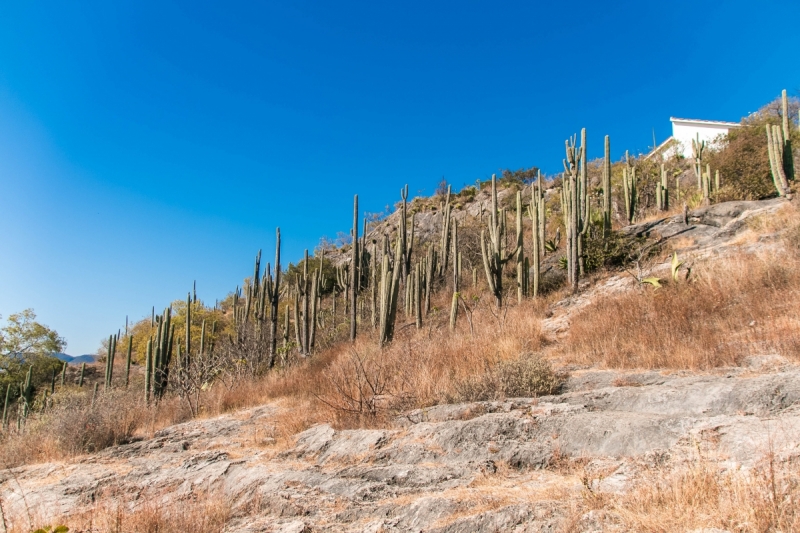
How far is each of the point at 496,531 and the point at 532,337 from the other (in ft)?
18.3

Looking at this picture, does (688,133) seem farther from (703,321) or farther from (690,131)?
(703,321)

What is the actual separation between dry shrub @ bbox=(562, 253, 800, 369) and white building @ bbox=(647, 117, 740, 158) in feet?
78.2

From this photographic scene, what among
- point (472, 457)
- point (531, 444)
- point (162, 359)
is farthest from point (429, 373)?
point (162, 359)

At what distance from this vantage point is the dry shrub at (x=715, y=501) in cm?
205

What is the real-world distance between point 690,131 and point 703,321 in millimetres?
29832

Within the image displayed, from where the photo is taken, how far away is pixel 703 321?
21.0 ft

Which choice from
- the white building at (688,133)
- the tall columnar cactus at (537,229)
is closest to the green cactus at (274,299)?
the tall columnar cactus at (537,229)

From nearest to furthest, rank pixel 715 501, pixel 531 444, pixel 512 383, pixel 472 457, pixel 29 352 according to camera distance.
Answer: pixel 715 501 < pixel 531 444 < pixel 472 457 < pixel 512 383 < pixel 29 352

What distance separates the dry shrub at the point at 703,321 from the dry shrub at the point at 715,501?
126 inches

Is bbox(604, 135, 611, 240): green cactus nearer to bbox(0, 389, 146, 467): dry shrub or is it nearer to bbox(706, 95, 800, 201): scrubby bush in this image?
bbox(706, 95, 800, 201): scrubby bush

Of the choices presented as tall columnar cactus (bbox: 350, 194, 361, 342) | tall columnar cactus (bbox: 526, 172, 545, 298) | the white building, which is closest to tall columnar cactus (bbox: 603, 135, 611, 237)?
tall columnar cactus (bbox: 526, 172, 545, 298)

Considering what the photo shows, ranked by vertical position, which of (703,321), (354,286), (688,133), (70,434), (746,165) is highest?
(688,133)

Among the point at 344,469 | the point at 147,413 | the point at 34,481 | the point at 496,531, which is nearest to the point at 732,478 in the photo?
the point at 496,531

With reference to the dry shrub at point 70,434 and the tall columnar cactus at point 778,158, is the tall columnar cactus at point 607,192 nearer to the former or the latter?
the tall columnar cactus at point 778,158
